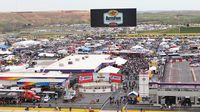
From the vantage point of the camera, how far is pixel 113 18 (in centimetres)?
3238

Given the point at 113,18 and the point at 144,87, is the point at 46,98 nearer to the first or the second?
the point at 144,87

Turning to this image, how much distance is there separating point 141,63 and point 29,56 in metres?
Answer: 13.8

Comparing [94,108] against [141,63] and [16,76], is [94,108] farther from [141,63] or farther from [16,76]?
[141,63]

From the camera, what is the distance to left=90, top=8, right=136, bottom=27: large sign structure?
32.2 meters

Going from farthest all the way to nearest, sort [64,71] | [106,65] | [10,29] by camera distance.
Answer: [10,29] → [106,65] → [64,71]

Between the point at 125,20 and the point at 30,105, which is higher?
the point at 125,20

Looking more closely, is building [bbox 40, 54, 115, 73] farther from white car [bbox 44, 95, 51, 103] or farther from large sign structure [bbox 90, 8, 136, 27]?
white car [bbox 44, 95, 51, 103]

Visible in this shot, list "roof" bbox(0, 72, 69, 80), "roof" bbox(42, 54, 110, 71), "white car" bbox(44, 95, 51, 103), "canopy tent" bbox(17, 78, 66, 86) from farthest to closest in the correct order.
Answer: "roof" bbox(42, 54, 110, 71) < "roof" bbox(0, 72, 69, 80) < "canopy tent" bbox(17, 78, 66, 86) < "white car" bbox(44, 95, 51, 103)

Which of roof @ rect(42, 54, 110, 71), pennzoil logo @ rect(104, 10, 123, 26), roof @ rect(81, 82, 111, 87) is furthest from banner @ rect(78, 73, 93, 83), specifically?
pennzoil logo @ rect(104, 10, 123, 26)

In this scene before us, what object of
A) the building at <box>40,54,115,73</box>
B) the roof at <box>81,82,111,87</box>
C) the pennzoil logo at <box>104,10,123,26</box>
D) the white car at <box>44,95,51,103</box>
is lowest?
the white car at <box>44,95,51,103</box>

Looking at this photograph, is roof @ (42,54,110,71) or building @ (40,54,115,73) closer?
building @ (40,54,115,73)

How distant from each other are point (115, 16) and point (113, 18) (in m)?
0.24

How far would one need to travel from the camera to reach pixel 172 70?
29.7 metres

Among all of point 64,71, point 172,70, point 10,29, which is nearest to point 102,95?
point 64,71
